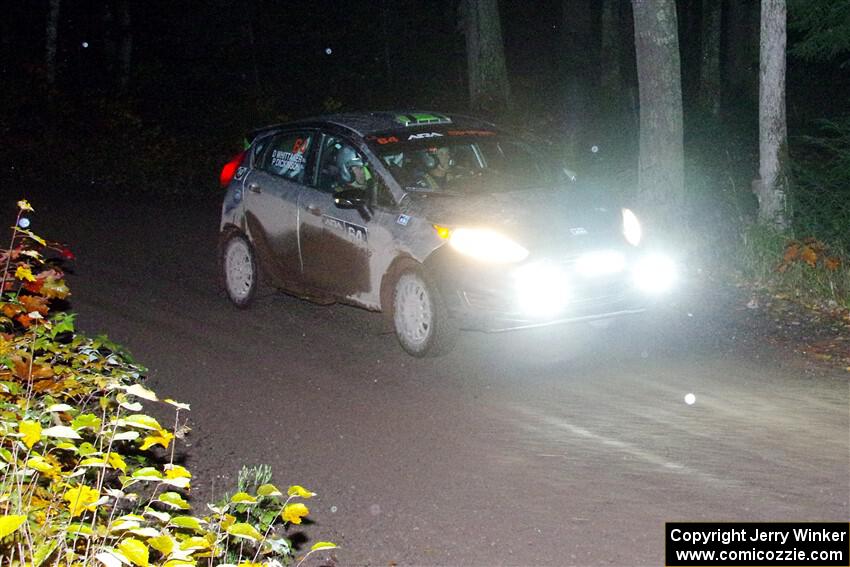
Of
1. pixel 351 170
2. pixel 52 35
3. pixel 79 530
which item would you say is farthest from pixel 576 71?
pixel 79 530

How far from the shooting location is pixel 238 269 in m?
11.7

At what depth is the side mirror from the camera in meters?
9.86

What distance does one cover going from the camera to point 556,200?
977 cm

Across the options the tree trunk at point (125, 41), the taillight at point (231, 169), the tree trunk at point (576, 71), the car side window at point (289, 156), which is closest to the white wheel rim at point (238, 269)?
the taillight at point (231, 169)

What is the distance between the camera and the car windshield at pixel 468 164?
10.1m

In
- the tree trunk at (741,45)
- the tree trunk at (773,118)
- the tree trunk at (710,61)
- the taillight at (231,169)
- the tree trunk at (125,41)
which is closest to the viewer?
the taillight at (231,169)

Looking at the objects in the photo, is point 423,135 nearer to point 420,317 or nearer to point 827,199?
point 420,317

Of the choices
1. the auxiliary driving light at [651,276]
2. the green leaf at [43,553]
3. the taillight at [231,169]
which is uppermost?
the taillight at [231,169]

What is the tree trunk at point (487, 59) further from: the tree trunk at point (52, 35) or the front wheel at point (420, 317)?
the front wheel at point (420, 317)

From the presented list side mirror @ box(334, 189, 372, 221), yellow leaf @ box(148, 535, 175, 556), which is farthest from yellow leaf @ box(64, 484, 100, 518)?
side mirror @ box(334, 189, 372, 221)

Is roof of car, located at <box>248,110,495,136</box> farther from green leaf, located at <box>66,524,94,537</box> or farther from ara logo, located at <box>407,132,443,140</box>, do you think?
green leaf, located at <box>66,524,94,537</box>

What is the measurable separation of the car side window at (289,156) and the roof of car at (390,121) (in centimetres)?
15

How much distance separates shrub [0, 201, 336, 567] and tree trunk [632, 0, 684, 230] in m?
6.80

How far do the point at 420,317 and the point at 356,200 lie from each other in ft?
3.96
